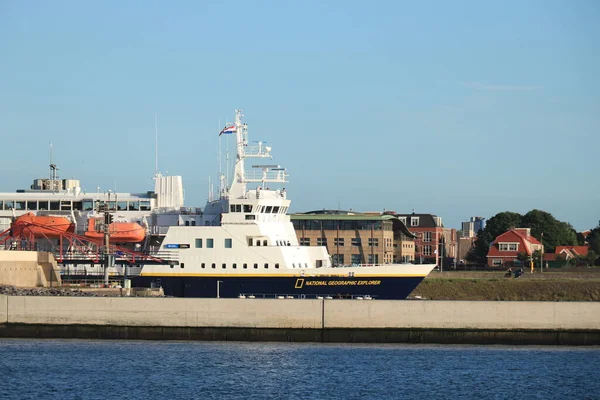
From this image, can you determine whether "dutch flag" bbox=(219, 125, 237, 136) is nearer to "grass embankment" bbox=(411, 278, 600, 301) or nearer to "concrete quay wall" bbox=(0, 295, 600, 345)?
"concrete quay wall" bbox=(0, 295, 600, 345)

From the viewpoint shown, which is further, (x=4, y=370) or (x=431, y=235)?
(x=431, y=235)

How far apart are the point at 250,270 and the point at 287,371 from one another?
613 inches

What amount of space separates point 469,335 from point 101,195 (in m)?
22.8

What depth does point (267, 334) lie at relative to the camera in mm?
39875

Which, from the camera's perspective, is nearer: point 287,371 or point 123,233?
point 287,371

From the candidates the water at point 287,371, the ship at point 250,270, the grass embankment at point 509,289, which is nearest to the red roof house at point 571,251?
the grass embankment at point 509,289

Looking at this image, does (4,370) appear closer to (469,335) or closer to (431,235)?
(469,335)

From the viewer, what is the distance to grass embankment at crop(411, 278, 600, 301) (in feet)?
226

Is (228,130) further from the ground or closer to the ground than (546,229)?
further from the ground

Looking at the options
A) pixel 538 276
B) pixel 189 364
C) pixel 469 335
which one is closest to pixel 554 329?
pixel 469 335

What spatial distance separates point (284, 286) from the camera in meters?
48.1

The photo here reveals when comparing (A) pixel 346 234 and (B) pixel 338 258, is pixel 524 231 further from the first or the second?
(B) pixel 338 258

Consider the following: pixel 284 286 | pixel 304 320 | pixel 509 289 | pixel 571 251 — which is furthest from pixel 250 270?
pixel 571 251

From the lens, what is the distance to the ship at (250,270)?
4816cm
